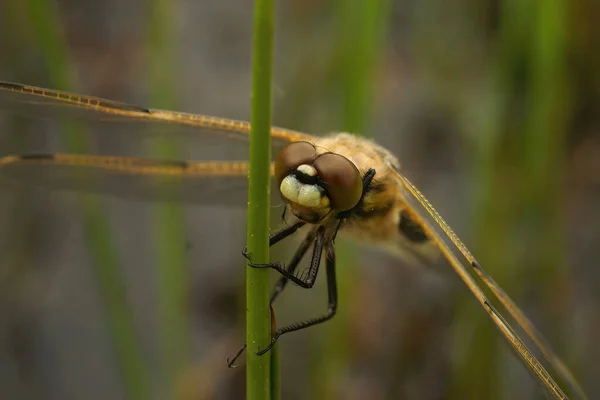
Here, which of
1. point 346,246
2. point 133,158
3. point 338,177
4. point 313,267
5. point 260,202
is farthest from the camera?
point 346,246

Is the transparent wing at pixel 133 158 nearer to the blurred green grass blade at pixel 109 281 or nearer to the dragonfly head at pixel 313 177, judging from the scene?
the blurred green grass blade at pixel 109 281

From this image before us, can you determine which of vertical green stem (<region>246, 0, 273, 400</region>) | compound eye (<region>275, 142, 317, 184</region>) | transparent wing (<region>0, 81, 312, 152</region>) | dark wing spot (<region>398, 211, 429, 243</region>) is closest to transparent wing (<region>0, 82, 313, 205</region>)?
transparent wing (<region>0, 81, 312, 152</region>)

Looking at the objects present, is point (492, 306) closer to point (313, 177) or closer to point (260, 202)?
point (313, 177)

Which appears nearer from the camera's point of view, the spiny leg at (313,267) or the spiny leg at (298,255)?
the spiny leg at (313,267)

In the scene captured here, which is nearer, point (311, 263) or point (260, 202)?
point (260, 202)

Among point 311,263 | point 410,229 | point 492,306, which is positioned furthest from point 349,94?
point 492,306

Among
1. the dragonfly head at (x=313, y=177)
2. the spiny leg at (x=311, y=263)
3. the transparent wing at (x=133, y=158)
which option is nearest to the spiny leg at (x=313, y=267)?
A: the spiny leg at (x=311, y=263)

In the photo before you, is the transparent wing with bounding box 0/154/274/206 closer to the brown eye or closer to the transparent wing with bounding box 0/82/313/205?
the transparent wing with bounding box 0/82/313/205
